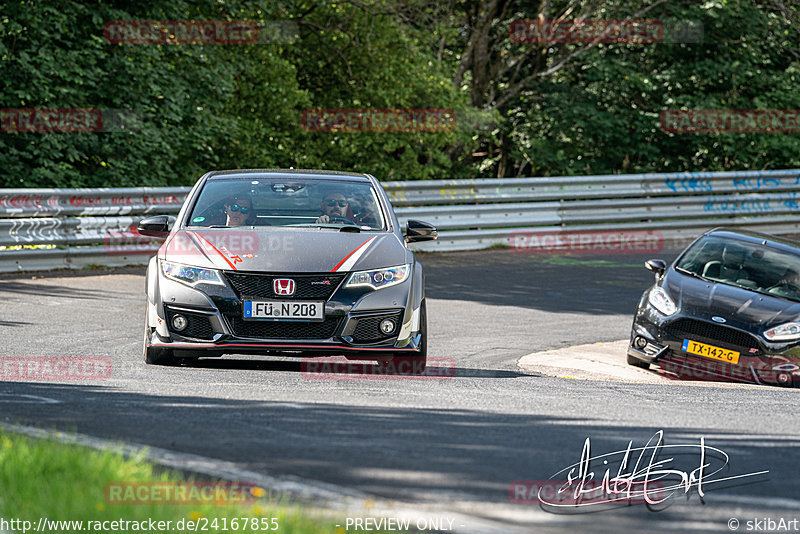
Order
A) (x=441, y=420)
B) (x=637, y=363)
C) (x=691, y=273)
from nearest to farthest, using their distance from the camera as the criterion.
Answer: (x=441, y=420) < (x=637, y=363) < (x=691, y=273)

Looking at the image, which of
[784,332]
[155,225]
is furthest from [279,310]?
[784,332]

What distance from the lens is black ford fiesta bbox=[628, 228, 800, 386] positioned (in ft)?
35.6

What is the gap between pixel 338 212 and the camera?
9.57 meters

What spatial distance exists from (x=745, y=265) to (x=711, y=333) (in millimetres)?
1276

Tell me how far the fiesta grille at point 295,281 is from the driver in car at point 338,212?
3.73 ft

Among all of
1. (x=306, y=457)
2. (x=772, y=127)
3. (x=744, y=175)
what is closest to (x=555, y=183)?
(x=744, y=175)

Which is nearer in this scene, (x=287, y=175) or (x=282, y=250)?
(x=282, y=250)
